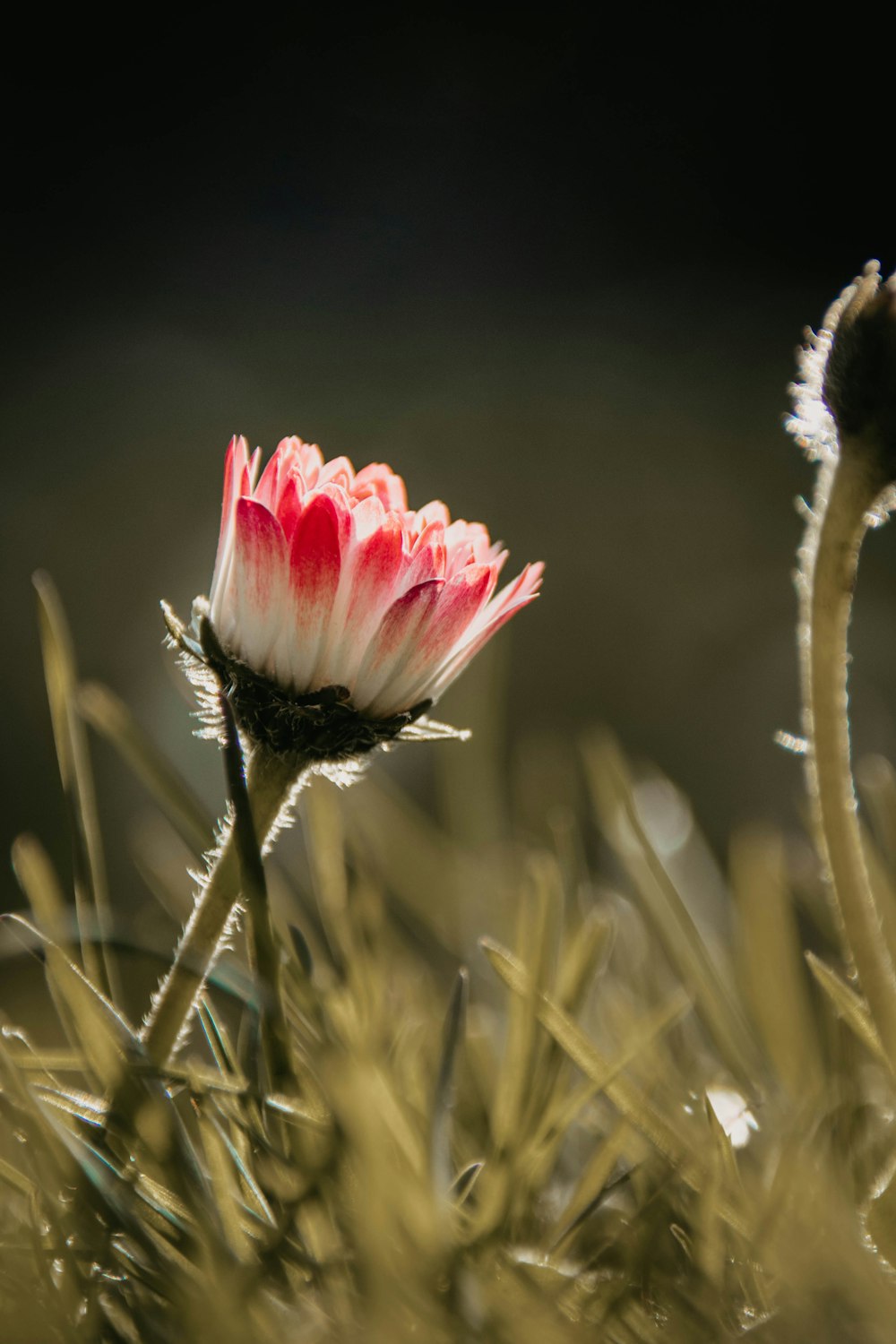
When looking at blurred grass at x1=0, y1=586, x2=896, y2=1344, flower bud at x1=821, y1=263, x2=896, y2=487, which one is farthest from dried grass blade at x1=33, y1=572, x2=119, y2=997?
flower bud at x1=821, y1=263, x2=896, y2=487

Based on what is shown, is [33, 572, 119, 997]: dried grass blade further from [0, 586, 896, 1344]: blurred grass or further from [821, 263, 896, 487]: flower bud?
[821, 263, 896, 487]: flower bud

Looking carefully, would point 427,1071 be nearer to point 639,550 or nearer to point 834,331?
point 834,331

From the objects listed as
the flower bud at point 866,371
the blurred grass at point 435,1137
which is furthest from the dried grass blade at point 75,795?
the flower bud at point 866,371

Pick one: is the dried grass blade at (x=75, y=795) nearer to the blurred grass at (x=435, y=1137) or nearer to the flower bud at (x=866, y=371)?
the blurred grass at (x=435, y=1137)

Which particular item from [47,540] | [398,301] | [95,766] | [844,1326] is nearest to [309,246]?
[398,301]
